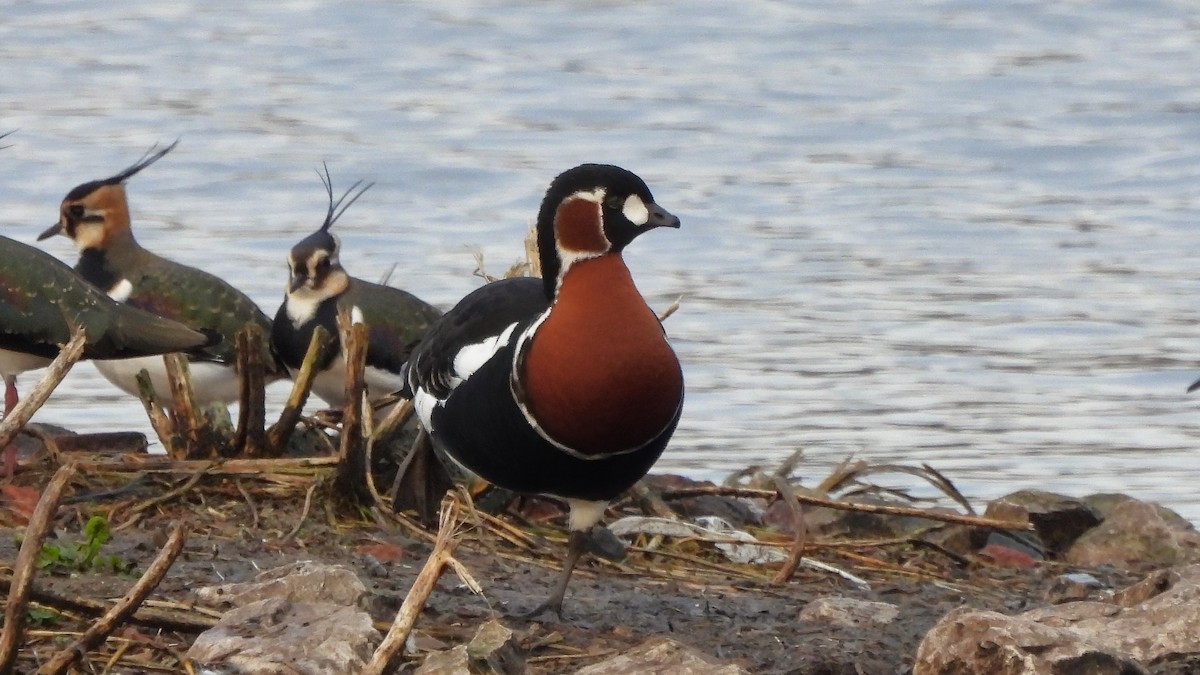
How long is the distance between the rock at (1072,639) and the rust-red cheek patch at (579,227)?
138 cm

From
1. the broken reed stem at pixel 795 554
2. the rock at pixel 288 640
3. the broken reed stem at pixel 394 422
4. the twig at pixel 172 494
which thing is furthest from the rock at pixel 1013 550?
the rock at pixel 288 640

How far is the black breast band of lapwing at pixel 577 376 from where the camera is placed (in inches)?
200

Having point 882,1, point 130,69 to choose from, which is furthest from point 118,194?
point 882,1

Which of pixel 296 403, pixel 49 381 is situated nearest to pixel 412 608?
pixel 49 381

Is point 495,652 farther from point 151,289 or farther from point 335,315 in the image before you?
point 151,289

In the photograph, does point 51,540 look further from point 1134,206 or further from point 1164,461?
point 1134,206

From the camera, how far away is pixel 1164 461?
324 inches

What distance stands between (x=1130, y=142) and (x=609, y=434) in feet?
29.7

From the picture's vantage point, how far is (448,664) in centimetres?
421

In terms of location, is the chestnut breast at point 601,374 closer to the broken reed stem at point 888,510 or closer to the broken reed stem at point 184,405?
the broken reed stem at point 888,510

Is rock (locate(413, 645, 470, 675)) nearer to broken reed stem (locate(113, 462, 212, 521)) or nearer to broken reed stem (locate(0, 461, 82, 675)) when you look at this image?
broken reed stem (locate(0, 461, 82, 675))

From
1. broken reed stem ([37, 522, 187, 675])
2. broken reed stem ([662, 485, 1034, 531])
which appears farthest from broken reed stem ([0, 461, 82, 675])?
broken reed stem ([662, 485, 1034, 531])

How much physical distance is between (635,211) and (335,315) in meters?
2.97

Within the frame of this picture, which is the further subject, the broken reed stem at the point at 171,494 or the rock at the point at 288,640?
the broken reed stem at the point at 171,494
